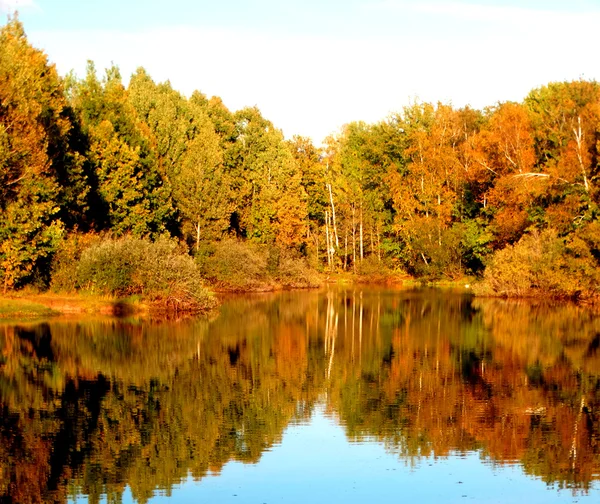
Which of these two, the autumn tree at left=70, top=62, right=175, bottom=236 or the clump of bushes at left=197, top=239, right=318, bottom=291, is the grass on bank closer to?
the autumn tree at left=70, top=62, right=175, bottom=236

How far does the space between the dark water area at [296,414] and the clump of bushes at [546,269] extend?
13114 millimetres

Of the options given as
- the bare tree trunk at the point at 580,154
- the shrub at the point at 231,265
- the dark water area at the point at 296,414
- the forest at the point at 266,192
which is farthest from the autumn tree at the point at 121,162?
the bare tree trunk at the point at 580,154

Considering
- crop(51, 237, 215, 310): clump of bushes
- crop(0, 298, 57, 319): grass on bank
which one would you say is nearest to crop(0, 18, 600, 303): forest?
crop(51, 237, 215, 310): clump of bushes

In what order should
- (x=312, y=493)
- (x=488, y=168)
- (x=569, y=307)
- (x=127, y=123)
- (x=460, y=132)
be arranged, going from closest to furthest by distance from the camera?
(x=312, y=493)
(x=569, y=307)
(x=127, y=123)
(x=488, y=168)
(x=460, y=132)

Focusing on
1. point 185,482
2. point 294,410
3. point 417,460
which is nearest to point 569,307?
point 294,410

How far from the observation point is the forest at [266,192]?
134ft

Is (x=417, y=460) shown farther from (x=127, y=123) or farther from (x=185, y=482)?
(x=127, y=123)

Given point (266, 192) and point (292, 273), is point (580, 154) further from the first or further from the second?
point (266, 192)

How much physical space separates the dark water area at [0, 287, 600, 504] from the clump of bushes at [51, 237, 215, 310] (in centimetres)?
583

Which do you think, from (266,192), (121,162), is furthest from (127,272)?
(266,192)

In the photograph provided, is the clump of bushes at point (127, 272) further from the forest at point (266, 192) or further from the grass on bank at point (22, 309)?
the grass on bank at point (22, 309)

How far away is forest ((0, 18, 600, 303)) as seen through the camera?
134 feet

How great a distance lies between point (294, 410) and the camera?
65.2 feet

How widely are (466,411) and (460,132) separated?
5756cm
